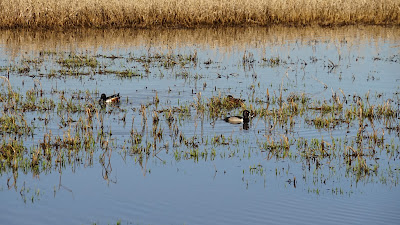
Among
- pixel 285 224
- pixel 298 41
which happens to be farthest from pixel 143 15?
pixel 285 224

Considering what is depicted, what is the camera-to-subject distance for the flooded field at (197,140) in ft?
29.2

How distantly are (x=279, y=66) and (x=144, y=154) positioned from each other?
12042 millimetres

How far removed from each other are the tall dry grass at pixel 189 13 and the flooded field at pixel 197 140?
8799 mm

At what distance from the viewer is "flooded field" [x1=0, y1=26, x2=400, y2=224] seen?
8.91 meters

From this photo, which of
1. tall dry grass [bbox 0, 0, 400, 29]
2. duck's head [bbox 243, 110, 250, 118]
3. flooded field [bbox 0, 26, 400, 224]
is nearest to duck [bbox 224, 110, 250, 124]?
duck's head [bbox 243, 110, 250, 118]

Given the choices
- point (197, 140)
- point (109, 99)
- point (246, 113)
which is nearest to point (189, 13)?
point (109, 99)

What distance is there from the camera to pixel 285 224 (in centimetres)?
825

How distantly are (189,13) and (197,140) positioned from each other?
894 inches

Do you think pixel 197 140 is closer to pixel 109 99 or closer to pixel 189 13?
pixel 109 99

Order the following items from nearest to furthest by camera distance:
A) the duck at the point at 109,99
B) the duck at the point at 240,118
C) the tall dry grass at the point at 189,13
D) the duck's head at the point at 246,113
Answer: the duck at the point at 240,118 < the duck's head at the point at 246,113 < the duck at the point at 109,99 < the tall dry grass at the point at 189,13

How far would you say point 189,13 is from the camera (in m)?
34.6

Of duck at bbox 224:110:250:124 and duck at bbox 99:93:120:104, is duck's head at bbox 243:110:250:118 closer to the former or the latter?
duck at bbox 224:110:250:124

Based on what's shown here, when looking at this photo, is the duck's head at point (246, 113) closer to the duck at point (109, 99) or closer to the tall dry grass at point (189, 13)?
the duck at point (109, 99)

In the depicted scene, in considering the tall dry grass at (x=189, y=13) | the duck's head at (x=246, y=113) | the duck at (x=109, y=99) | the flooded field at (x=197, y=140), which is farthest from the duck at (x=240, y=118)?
the tall dry grass at (x=189, y=13)
